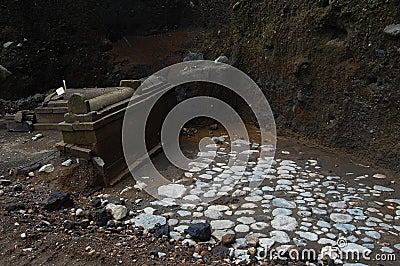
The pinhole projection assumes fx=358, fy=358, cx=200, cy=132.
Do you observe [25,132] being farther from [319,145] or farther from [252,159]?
[319,145]

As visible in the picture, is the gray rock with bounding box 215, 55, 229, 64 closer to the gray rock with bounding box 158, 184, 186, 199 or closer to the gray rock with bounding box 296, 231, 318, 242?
the gray rock with bounding box 158, 184, 186, 199

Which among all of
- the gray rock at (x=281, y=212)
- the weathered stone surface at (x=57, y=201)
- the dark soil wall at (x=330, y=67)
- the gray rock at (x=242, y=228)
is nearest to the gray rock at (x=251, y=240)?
the gray rock at (x=242, y=228)

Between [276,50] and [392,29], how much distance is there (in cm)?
216

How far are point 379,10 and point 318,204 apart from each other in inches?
108

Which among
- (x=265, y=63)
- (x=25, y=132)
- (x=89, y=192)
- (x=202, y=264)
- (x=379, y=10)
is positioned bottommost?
(x=202, y=264)

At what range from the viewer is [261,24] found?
22.2 feet

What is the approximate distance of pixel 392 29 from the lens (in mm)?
4488

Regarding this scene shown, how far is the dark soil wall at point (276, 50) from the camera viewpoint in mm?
4770

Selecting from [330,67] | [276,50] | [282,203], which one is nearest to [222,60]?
[276,50]

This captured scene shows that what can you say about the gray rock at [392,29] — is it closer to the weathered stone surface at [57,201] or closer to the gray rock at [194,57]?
the gray rock at [194,57]

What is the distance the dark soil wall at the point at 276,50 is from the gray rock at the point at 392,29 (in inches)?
2.4

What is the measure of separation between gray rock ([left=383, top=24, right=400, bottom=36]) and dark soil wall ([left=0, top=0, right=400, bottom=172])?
6cm

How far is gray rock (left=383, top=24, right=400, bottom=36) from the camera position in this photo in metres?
4.43

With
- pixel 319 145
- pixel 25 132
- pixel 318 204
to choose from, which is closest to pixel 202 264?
pixel 318 204
